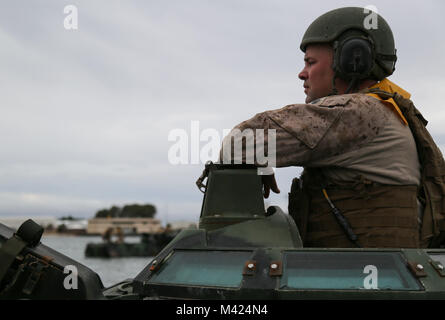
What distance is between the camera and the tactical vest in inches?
168

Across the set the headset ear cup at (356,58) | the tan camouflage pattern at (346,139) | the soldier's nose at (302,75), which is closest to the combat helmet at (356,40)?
the headset ear cup at (356,58)

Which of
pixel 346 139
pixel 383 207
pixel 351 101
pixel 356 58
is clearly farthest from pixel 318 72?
pixel 383 207

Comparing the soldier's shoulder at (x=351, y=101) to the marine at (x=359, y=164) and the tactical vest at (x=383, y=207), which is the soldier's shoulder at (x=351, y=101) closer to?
the marine at (x=359, y=164)

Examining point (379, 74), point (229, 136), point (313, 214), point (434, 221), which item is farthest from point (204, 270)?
point (379, 74)

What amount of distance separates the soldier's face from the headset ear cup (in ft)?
0.72

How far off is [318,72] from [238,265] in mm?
2024

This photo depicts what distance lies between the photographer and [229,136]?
4.16 meters

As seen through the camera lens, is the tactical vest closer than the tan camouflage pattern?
No

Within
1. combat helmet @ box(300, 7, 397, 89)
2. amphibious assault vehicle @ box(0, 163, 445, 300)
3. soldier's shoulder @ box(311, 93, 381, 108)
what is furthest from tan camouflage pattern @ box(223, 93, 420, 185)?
combat helmet @ box(300, 7, 397, 89)

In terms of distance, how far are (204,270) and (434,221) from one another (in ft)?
5.70

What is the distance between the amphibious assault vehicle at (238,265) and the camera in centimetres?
341

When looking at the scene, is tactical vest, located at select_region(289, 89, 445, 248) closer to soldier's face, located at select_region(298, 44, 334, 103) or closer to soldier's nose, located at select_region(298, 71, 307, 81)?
soldier's face, located at select_region(298, 44, 334, 103)

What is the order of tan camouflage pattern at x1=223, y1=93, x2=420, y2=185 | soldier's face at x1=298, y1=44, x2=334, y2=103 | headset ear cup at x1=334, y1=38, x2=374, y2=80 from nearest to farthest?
1. tan camouflage pattern at x1=223, y1=93, x2=420, y2=185
2. headset ear cup at x1=334, y1=38, x2=374, y2=80
3. soldier's face at x1=298, y1=44, x2=334, y2=103

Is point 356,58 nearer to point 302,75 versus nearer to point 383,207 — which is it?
point 302,75
